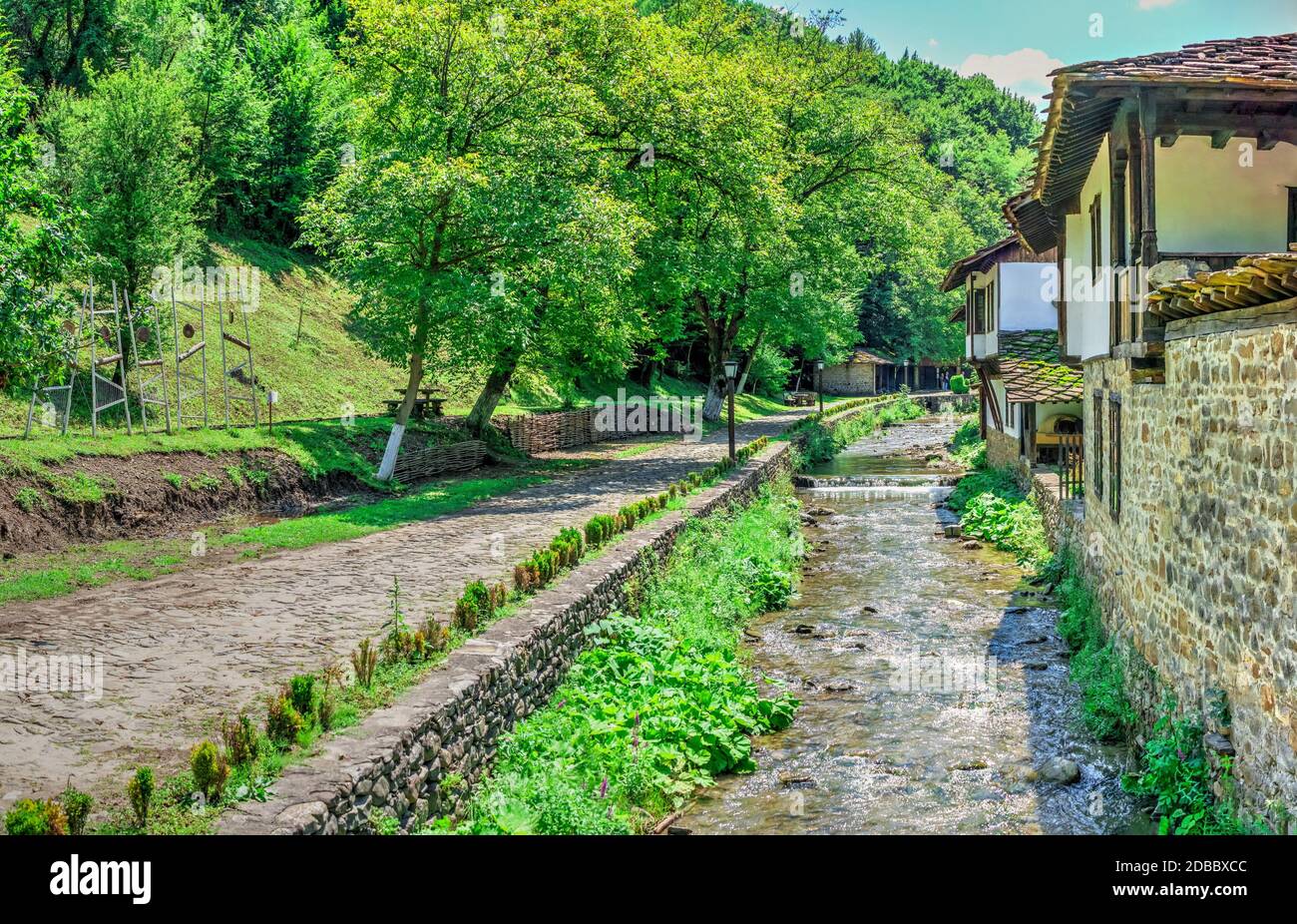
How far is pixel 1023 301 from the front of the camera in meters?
26.3

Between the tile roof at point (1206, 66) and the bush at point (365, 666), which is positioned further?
the tile roof at point (1206, 66)

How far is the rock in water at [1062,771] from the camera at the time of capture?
9.41 meters

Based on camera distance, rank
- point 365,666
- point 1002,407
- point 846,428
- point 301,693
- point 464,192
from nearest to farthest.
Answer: point 301,693, point 365,666, point 464,192, point 1002,407, point 846,428

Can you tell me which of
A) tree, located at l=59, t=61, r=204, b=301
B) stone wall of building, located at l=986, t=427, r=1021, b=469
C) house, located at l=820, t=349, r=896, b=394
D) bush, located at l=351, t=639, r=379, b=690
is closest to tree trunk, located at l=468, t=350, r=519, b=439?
tree, located at l=59, t=61, r=204, b=301

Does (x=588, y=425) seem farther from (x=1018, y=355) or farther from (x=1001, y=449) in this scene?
(x=1018, y=355)

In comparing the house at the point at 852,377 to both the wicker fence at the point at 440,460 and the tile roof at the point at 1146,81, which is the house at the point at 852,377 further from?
the tile roof at the point at 1146,81

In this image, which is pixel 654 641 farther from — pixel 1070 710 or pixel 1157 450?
pixel 1157 450

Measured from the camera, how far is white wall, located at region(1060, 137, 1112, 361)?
11.8m

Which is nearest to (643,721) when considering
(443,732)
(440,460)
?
(443,732)

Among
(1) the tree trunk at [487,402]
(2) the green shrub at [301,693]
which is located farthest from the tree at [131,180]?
(2) the green shrub at [301,693]

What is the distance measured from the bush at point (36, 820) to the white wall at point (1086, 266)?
1051 cm

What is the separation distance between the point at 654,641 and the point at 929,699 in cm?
324

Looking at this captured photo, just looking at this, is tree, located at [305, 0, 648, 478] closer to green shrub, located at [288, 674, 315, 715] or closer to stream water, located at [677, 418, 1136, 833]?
stream water, located at [677, 418, 1136, 833]

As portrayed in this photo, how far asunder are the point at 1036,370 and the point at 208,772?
807 inches
